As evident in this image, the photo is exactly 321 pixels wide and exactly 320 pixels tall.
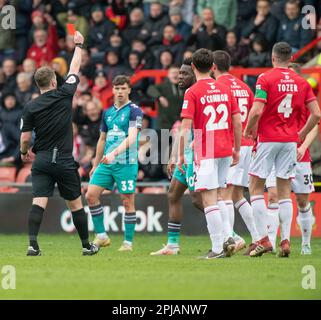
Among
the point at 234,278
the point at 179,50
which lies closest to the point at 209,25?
the point at 179,50

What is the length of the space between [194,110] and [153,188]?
6.40 meters

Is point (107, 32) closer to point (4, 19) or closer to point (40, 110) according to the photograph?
point (4, 19)

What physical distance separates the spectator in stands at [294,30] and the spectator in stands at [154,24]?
2.60 metres

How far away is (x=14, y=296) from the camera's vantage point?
969 cm

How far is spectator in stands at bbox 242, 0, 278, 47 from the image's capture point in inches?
795

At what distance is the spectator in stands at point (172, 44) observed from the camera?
20766 millimetres

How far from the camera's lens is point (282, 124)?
1289cm

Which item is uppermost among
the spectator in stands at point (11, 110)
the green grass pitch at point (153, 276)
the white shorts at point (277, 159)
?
the spectator in stands at point (11, 110)

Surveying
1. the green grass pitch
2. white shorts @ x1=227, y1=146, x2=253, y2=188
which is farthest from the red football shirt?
the green grass pitch

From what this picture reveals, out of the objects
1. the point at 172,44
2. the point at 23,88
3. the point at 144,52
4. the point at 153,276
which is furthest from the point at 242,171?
the point at 23,88

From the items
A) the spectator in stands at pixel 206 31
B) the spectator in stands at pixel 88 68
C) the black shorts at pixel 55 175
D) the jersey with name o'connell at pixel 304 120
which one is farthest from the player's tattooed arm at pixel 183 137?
the spectator in stands at pixel 88 68

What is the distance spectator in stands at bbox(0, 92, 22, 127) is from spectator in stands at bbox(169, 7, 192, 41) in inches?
131

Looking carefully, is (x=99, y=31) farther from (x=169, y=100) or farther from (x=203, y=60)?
(x=203, y=60)

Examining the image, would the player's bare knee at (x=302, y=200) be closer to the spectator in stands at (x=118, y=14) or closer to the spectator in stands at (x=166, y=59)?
the spectator in stands at (x=166, y=59)
